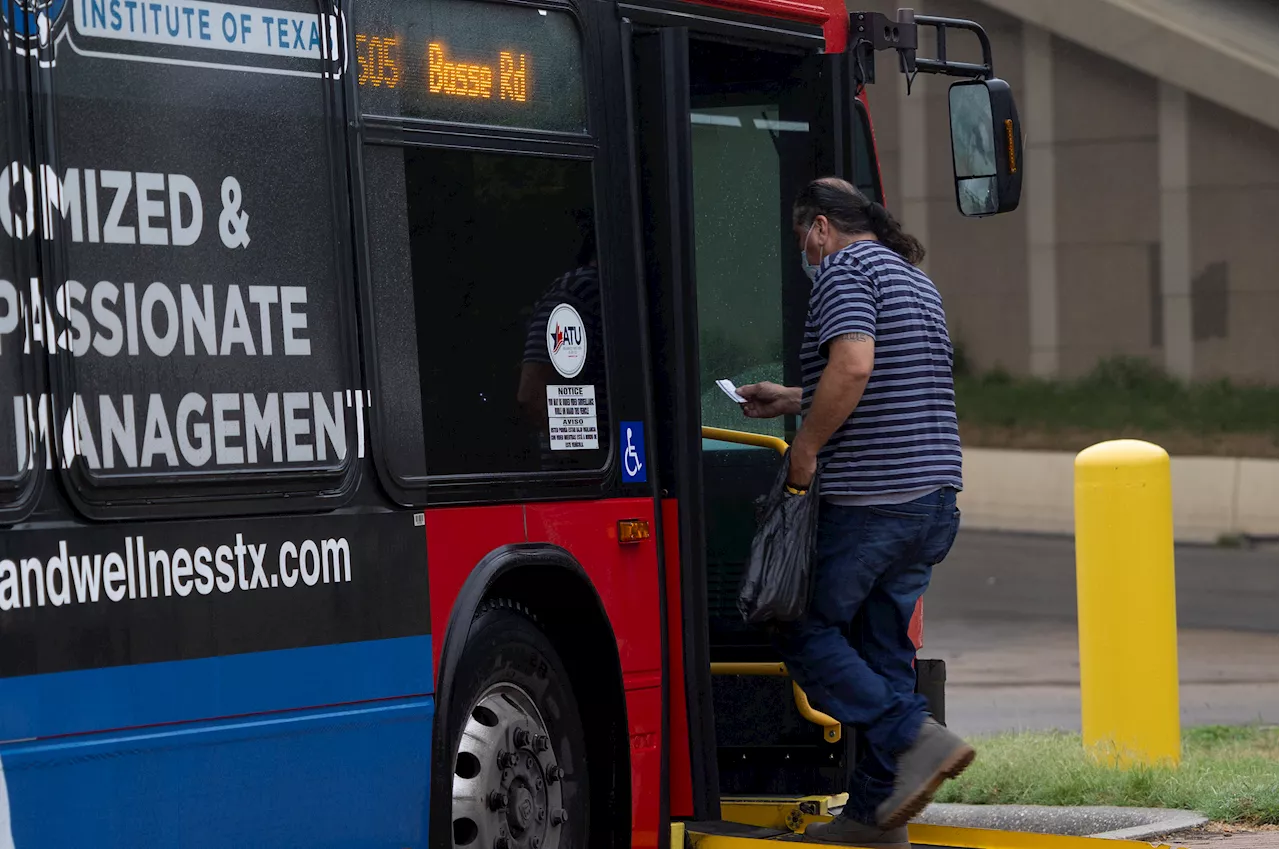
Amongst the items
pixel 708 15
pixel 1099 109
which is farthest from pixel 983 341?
pixel 708 15

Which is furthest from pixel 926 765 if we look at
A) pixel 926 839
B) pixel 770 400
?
pixel 770 400

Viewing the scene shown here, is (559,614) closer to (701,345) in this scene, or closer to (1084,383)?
(701,345)

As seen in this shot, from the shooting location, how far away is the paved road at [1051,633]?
11.0 metres

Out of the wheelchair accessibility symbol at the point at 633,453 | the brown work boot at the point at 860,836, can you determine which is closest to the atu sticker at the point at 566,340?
the wheelchair accessibility symbol at the point at 633,453

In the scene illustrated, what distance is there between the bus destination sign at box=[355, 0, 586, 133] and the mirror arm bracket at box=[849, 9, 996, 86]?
Answer: 142 centimetres

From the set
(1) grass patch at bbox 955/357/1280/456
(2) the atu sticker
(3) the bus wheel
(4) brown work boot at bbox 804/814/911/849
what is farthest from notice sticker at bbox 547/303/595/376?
(1) grass patch at bbox 955/357/1280/456

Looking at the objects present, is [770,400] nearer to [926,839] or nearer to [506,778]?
[926,839]

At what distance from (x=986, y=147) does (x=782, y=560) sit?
178cm

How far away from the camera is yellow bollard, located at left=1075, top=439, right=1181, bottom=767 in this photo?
8.09 meters

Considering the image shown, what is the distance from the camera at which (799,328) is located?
22.9 ft

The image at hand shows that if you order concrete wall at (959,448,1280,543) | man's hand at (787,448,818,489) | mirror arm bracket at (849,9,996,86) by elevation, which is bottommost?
concrete wall at (959,448,1280,543)

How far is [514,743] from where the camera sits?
5.50m

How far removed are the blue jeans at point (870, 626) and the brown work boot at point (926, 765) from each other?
35 millimetres

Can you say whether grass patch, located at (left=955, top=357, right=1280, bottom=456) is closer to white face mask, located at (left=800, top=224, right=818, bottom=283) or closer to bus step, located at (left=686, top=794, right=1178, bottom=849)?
bus step, located at (left=686, top=794, right=1178, bottom=849)
